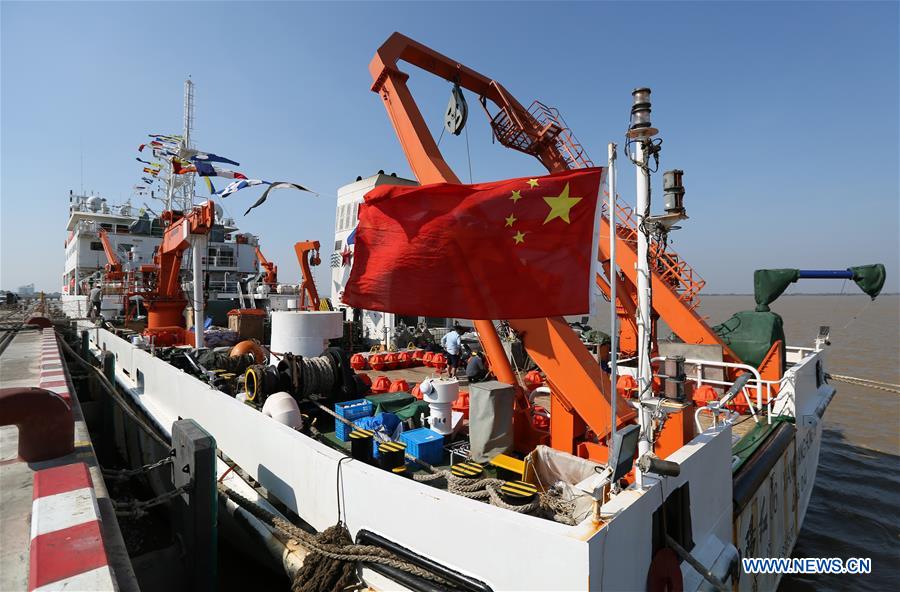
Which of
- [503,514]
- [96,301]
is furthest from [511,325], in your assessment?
[96,301]

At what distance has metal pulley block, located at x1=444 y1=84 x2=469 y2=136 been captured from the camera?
6596mm

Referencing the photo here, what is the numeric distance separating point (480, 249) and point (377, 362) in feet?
28.6

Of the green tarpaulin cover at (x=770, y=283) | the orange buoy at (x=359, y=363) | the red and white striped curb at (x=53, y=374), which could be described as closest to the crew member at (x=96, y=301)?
the red and white striped curb at (x=53, y=374)

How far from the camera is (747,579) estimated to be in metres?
4.26

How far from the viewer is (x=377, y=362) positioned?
11805mm

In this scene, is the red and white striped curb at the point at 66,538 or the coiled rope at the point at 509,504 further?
the coiled rope at the point at 509,504

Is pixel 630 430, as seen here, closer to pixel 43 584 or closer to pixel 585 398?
pixel 585 398

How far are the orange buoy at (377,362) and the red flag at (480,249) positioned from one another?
7984mm

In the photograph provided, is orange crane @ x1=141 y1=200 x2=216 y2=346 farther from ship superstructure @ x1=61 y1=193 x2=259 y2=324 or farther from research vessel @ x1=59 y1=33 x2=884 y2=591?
ship superstructure @ x1=61 y1=193 x2=259 y2=324

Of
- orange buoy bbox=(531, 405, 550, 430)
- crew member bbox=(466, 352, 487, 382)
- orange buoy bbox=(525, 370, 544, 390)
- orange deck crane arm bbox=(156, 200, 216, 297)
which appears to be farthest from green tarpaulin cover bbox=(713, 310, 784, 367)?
orange deck crane arm bbox=(156, 200, 216, 297)

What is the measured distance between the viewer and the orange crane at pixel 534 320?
4250 millimetres

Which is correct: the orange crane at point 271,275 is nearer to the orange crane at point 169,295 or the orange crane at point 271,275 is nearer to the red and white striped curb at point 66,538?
the orange crane at point 169,295

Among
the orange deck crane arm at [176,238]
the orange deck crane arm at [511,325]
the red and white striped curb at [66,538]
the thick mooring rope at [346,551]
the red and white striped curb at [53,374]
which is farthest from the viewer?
the orange deck crane arm at [176,238]

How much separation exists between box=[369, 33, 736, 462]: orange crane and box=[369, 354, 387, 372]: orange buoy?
6312 mm
